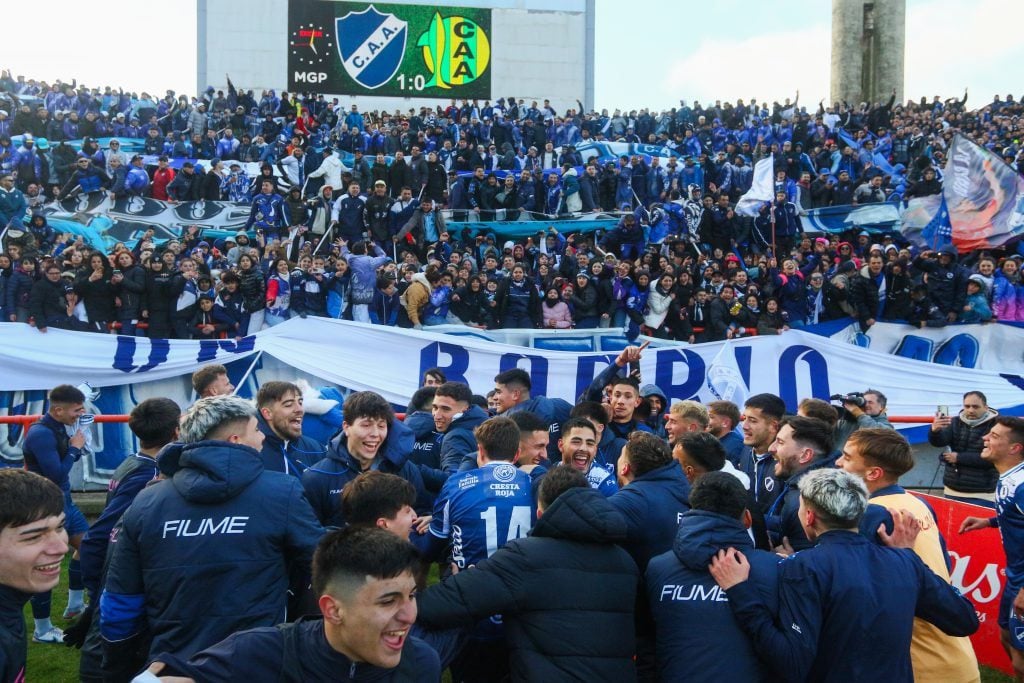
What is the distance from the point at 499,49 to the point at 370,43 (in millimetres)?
4795

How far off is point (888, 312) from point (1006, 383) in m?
1.90

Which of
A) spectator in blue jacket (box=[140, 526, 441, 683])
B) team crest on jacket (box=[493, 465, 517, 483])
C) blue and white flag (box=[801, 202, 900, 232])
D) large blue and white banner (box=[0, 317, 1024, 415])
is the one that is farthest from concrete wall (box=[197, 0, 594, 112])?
spectator in blue jacket (box=[140, 526, 441, 683])

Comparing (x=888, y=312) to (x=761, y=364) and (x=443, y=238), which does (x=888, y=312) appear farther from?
(x=443, y=238)

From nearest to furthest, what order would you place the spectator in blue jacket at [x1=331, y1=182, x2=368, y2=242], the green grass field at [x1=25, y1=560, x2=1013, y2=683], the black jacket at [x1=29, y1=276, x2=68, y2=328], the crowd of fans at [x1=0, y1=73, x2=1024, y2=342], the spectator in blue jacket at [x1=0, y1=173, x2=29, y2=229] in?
the green grass field at [x1=25, y1=560, x2=1013, y2=683] → the black jacket at [x1=29, y1=276, x2=68, y2=328] → the crowd of fans at [x1=0, y1=73, x2=1024, y2=342] → the spectator in blue jacket at [x1=0, y1=173, x2=29, y2=229] → the spectator in blue jacket at [x1=331, y1=182, x2=368, y2=242]

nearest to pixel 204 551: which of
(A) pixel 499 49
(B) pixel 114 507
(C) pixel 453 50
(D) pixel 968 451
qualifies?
(B) pixel 114 507

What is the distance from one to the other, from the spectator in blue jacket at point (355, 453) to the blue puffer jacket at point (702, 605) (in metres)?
1.55

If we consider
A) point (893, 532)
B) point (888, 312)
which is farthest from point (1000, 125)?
point (893, 532)

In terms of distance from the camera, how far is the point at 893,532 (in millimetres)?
3787

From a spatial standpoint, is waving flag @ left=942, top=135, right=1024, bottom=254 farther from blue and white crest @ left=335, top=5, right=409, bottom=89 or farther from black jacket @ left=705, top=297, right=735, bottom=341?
blue and white crest @ left=335, top=5, right=409, bottom=89

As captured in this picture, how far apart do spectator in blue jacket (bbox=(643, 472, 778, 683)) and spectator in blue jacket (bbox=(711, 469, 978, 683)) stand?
49 mm

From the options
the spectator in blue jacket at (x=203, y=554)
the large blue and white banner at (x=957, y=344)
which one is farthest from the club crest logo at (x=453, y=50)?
the spectator in blue jacket at (x=203, y=554)

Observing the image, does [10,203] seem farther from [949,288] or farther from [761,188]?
[949,288]

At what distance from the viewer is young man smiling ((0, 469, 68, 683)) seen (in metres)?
2.62

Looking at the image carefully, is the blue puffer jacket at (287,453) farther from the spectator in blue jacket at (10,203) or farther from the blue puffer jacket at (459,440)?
the spectator in blue jacket at (10,203)
